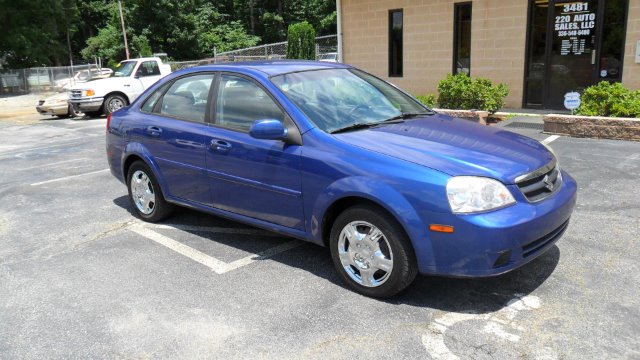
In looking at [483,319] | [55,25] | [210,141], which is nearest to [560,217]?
[483,319]

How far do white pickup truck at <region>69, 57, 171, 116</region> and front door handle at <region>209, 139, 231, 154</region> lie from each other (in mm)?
12691

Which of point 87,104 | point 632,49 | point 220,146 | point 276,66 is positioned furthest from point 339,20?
point 220,146

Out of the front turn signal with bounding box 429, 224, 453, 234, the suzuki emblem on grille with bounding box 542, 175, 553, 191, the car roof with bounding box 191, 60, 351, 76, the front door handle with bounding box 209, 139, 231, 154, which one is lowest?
the front turn signal with bounding box 429, 224, 453, 234

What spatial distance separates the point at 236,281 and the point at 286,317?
0.73 meters

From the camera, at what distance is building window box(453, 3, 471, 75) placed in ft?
41.5

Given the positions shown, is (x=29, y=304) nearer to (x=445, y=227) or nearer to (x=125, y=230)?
(x=125, y=230)

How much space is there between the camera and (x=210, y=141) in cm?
457

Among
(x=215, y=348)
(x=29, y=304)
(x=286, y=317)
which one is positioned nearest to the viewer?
(x=215, y=348)

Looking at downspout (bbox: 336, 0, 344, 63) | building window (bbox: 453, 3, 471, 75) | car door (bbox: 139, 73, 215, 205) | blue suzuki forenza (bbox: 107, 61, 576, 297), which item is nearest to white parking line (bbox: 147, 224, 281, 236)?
blue suzuki forenza (bbox: 107, 61, 576, 297)

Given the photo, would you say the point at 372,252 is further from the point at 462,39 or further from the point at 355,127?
the point at 462,39

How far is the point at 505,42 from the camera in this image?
39.5 feet

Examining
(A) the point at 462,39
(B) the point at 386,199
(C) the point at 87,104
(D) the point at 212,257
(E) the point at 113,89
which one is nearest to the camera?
(B) the point at 386,199

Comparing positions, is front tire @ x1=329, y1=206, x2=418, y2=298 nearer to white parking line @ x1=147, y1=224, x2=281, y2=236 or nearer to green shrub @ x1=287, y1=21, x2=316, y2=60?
white parking line @ x1=147, y1=224, x2=281, y2=236

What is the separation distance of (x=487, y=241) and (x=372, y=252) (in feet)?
2.57
